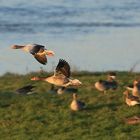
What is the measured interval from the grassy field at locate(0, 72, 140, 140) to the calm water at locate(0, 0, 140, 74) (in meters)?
3.72

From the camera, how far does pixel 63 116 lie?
40.5 feet

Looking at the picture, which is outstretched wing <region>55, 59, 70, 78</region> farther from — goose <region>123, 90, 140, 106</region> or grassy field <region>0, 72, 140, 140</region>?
goose <region>123, 90, 140, 106</region>

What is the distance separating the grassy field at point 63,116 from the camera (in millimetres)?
11398

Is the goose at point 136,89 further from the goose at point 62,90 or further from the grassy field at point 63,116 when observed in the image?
the goose at point 62,90

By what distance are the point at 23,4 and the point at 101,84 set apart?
2343 cm

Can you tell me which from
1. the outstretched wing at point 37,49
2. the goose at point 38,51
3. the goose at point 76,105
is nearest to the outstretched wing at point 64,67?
the goose at point 38,51

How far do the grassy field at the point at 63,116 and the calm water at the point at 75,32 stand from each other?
3724 mm

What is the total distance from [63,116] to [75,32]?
16.7 m

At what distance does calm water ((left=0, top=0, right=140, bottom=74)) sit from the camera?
2114cm

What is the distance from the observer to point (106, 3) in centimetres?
3706

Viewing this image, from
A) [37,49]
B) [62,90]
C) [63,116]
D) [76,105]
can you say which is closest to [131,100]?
[76,105]

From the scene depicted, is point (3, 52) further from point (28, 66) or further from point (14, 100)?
point (14, 100)

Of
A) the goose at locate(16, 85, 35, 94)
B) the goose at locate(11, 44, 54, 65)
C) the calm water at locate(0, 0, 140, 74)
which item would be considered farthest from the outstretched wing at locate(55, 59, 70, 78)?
the calm water at locate(0, 0, 140, 74)

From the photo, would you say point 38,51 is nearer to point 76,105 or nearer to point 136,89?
point 76,105
